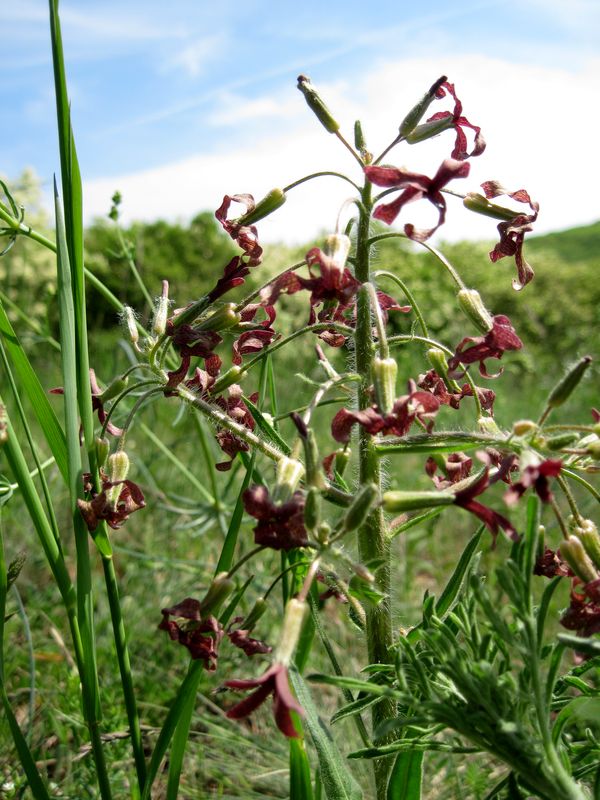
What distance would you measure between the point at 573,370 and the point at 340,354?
14.8ft

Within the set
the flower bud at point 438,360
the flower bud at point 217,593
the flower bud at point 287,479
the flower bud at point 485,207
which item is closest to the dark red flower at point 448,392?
the flower bud at point 438,360

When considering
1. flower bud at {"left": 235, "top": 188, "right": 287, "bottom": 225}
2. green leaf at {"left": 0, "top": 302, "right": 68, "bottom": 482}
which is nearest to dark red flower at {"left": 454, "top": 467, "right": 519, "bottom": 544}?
flower bud at {"left": 235, "top": 188, "right": 287, "bottom": 225}

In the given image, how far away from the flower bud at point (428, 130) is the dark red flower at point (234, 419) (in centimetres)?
48

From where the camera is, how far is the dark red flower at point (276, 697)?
31.2 inches

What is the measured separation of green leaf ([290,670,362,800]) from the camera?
102 centimetres

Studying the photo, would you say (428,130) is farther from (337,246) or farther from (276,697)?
(276,697)

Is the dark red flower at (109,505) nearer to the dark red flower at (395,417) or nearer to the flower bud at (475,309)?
the dark red flower at (395,417)

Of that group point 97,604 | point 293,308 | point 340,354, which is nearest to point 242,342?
point 97,604

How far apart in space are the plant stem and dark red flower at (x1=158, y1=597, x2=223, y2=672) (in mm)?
267

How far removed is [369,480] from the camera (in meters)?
1.13

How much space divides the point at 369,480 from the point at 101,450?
44 cm

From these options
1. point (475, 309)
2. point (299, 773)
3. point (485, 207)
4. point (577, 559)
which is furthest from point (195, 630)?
point (485, 207)

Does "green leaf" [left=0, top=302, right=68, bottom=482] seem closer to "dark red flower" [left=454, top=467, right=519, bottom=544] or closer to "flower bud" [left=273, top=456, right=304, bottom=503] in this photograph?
"flower bud" [left=273, top=456, right=304, bottom=503]

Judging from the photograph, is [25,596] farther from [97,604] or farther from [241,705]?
[241,705]
